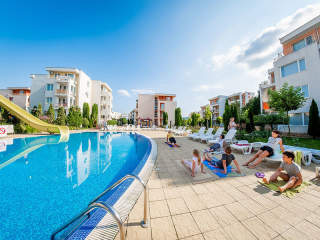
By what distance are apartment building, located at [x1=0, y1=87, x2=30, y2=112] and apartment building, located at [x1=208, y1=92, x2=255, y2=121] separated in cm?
4815

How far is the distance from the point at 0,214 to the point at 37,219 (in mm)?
904

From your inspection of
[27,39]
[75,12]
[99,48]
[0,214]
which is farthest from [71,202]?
[27,39]

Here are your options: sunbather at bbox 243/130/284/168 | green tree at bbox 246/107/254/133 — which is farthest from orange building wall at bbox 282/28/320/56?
sunbather at bbox 243/130/284/168

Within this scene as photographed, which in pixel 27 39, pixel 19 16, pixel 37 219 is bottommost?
pixel 37 219

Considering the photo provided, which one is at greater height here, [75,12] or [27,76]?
[75,12]

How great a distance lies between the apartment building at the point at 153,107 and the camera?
Result: 36.4m

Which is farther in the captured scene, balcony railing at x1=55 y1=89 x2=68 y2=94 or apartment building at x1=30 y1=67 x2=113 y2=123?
apartment building at x1=30 y1=67 x2=113 y2=123

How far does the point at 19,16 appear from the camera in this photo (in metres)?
13.7

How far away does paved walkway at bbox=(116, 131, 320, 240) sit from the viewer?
1654 millimetres

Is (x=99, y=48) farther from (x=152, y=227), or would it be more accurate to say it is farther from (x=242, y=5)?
(x=152, y=227)

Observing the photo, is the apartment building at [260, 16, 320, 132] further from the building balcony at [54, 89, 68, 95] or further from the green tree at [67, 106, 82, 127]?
the building balcony at [54, 89, 68, 95]

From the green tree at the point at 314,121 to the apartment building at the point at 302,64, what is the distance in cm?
99

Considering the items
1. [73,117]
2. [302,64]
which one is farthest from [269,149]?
[73,117]

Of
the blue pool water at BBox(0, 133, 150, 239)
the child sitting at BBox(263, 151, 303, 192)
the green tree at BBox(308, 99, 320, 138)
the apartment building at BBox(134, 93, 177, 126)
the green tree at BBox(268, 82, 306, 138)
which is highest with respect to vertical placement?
the apartment building at BBox(134, 93, 177, 126)
